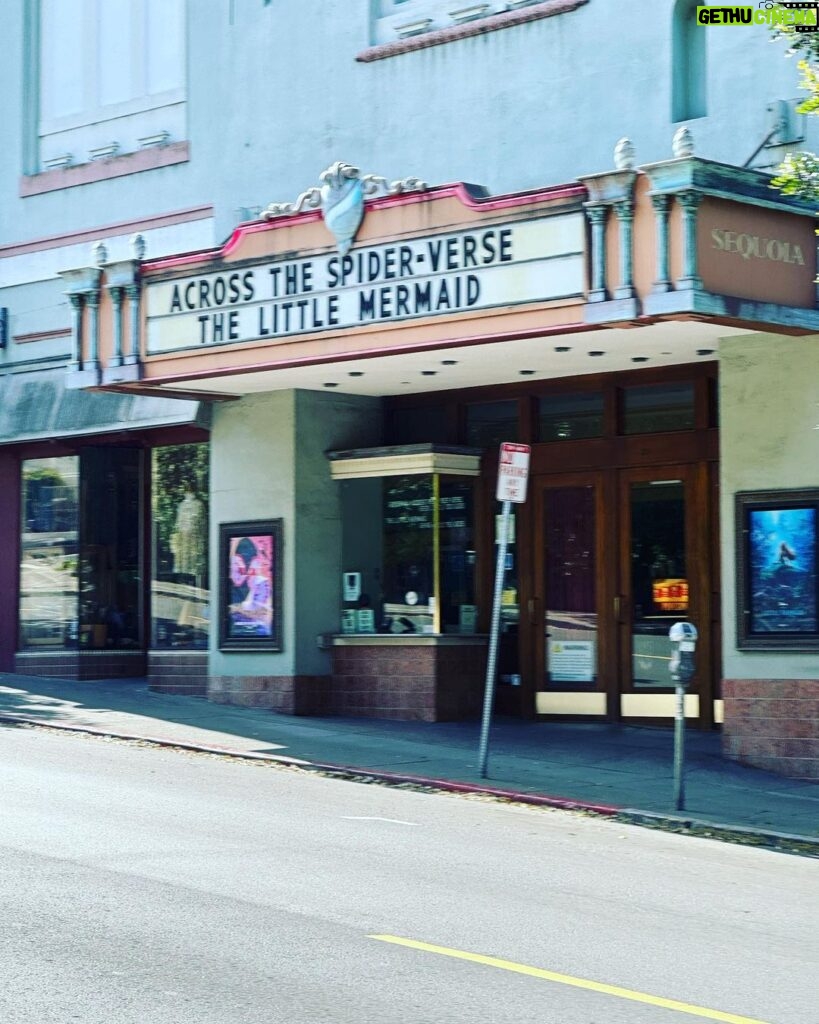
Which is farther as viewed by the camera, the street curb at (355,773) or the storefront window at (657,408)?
the storefront window at (657,408)

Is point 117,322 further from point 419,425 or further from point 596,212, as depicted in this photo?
point 596,212

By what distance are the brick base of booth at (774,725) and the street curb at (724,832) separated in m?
2.70

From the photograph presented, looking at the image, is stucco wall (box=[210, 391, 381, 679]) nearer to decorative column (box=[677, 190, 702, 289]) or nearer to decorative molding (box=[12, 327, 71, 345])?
decorative molding (box=[12, 327, 71, 345])

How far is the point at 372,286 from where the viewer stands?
16.5m

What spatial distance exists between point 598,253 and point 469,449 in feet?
16.5

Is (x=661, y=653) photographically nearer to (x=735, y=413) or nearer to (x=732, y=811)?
(x=735, y=413)

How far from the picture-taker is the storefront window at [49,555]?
23.0m

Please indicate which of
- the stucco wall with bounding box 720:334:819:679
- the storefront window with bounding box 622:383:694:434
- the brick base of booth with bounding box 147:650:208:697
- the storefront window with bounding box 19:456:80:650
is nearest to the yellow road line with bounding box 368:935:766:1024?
the stucco wall with bounding box 720:334:819:679

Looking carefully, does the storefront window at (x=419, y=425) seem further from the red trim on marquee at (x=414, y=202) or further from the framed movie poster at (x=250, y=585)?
the red trim on marquee at (x=414, y=202)

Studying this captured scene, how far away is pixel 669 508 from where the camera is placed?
18016 millimetres

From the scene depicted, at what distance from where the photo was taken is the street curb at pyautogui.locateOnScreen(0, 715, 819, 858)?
40.4 feet

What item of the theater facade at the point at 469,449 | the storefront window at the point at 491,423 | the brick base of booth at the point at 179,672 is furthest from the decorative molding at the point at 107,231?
the brick base of booth at the point at 179,672

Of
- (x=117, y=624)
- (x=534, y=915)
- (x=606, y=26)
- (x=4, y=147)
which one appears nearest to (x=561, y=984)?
(x=534, y=915)

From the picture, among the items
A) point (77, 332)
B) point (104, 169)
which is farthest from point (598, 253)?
point (104, 169)
